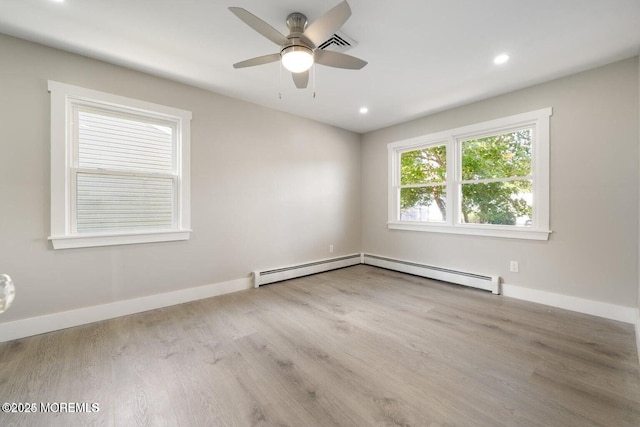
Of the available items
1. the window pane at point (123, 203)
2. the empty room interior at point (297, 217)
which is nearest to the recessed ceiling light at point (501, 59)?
the empty room interior at point (297, 217)

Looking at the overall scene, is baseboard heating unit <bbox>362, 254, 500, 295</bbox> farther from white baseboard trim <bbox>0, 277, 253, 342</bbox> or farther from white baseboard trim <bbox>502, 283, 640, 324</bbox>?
white baseboard trim <bbox>0, 277, 253, 342</bbox>

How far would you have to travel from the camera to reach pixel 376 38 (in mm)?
2270

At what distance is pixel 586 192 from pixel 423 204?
1.92 meters

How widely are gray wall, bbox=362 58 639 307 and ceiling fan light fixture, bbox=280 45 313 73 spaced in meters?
2.84

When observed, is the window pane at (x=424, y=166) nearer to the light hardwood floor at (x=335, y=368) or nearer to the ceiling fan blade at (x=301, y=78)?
the light hardwood floor at (x=335, y=368)

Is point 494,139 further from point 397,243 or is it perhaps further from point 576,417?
point 576,417

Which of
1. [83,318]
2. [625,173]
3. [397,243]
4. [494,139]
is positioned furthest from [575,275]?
[83,318]

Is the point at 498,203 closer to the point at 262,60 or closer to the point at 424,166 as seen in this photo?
the point at 424,166

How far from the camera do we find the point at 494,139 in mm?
3531

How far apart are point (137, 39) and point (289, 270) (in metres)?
3.18

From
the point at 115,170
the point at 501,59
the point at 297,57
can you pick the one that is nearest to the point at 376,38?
the point at 297,57

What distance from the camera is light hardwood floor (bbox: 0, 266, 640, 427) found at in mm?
1475

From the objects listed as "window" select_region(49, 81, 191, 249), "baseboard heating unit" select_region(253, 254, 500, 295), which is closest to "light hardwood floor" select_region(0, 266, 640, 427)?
"baseboard heating unit" select_region(253, 254, 500, 295)

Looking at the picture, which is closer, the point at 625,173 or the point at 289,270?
the point at 625,173
